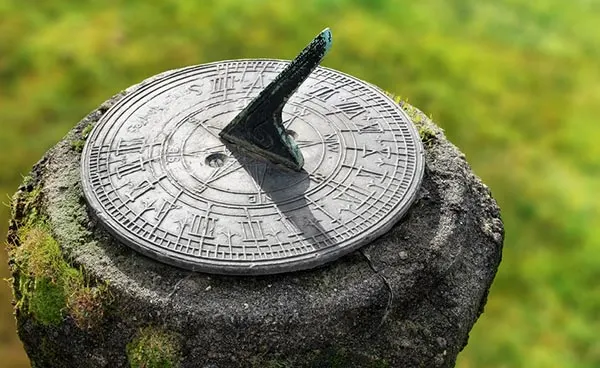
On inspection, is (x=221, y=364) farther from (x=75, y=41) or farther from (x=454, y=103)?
(x=75, y=41)

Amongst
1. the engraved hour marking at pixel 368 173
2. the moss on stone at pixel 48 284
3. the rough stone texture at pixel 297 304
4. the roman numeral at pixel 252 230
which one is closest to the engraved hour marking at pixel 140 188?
the rough stone texture at pixel 297 304

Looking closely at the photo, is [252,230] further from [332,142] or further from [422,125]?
[422,125]

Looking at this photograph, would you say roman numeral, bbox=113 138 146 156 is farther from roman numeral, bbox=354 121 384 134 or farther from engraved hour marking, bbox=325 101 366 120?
roman numeral, bbox=354 121 384 134

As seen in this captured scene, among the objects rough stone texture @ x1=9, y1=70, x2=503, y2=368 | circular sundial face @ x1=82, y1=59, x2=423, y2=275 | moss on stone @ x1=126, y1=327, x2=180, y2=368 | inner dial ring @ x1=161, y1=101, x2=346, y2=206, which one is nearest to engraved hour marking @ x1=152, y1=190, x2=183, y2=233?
circular sundial face @ x1=82, y1=59, x2=423, y2=275

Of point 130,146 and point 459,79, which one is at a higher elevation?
point 130,146

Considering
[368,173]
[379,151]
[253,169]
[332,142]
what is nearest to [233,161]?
[253,169]

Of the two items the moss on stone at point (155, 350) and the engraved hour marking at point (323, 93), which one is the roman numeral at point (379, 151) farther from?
the moss on stone at point (155, 350)

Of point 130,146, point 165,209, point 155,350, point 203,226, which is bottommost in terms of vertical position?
point 155,350
